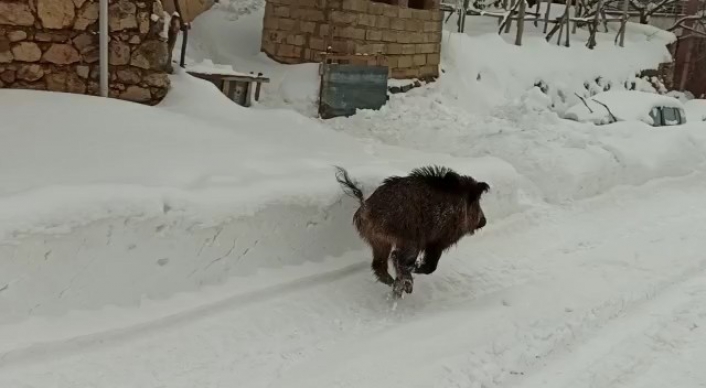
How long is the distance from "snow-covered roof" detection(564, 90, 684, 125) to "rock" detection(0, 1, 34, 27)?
9756 millimetres

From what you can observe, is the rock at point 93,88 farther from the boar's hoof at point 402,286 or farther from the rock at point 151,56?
the boar's hoof at point 402,286

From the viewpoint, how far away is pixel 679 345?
15.2 feet

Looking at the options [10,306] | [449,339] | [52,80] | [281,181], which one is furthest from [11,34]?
[449,339]

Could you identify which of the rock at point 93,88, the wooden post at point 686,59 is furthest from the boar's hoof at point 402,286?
the wooden post at point 686,59

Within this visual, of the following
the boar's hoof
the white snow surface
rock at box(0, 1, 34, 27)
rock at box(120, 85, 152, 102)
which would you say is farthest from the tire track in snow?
the white snow surface

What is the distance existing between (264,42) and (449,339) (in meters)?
9.36

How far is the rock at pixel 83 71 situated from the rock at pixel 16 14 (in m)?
0.57

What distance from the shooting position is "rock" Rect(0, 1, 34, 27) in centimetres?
634

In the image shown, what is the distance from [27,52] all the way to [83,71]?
0.52m

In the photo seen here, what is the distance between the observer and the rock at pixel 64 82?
263 inches

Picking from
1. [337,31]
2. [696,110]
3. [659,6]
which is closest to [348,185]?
[337,31]

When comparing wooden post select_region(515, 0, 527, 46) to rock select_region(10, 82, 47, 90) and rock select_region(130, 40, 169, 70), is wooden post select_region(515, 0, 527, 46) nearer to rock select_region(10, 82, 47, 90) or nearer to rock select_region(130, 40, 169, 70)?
rock select_region(130, 40, 169, 70)

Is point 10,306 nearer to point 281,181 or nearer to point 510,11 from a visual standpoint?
point 281,181

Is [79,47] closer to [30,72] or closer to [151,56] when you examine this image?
[30,72]
